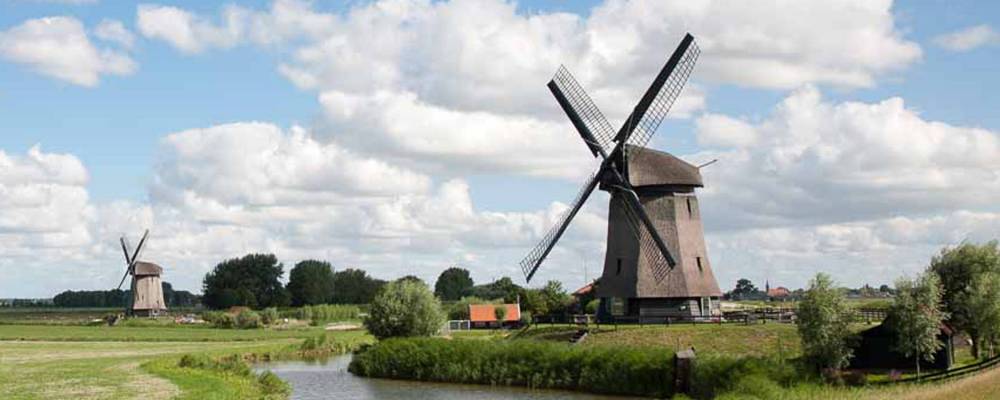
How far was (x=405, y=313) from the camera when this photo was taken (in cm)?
5197

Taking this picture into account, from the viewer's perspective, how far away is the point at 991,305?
39656 mm

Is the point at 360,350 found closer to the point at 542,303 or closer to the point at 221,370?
the point at 221,370

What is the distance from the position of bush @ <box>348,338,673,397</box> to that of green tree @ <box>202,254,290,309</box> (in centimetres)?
10142

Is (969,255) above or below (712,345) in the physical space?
above

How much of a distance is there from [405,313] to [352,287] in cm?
10849

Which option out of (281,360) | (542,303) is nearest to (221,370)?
(281,360)

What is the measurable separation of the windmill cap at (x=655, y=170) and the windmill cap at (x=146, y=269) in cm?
8765

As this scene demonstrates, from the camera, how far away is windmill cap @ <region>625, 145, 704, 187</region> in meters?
49.2

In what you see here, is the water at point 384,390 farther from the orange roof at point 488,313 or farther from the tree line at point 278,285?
the tree line at point 278,285

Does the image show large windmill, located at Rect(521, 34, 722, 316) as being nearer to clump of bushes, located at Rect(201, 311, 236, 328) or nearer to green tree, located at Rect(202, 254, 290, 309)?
clump of bushes, located at Rect(201, 311, 236, 328)

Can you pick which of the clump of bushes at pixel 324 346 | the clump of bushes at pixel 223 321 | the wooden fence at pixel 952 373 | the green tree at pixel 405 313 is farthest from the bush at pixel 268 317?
the wooden fence at pixel 952 373

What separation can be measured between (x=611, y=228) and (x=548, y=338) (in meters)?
6.13

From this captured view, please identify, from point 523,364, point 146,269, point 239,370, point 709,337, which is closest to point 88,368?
point 239,370

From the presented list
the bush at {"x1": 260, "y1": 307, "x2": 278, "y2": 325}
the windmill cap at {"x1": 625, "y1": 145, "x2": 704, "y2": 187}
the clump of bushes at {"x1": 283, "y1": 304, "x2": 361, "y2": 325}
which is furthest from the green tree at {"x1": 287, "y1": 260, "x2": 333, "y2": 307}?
the windmill cap at {"x1": 625, "y1": 145, "x2": 704, "y2": 187}
